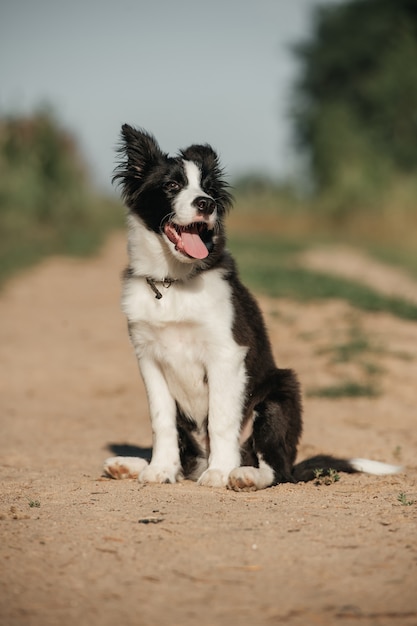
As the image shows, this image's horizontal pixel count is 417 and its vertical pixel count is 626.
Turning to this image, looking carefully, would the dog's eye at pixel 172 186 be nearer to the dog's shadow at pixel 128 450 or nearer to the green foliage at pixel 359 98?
the dog's shadow at pixel 128 450

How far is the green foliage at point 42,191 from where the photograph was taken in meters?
23.6

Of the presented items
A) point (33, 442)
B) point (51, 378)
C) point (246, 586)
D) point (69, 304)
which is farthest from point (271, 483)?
point (69, 304)

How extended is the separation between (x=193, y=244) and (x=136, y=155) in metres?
0.68

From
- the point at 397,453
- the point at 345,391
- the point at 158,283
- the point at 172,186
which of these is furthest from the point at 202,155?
the point at 345,391

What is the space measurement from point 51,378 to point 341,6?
45154mm

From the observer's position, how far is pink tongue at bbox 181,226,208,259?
492cm

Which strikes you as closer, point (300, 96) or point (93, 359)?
point (93, 359)

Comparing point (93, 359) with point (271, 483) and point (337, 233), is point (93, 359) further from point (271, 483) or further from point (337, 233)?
point (337, 233)

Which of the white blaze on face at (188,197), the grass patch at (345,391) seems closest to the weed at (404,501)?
the white blaze on face at (188,197)

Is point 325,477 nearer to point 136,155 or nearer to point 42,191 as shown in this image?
point 136,155

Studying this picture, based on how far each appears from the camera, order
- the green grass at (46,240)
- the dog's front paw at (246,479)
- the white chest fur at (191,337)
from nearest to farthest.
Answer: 1. the dog's front paw at (246,479)
2. the white chest fur at (191,337)
3. the green grass at (46,240)

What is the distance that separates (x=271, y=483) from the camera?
15.5 feet

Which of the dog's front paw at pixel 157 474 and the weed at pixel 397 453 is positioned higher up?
the weed at pixel 397 453

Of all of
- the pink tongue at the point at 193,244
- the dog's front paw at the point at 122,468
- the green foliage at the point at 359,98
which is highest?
the green foliage at the point at 359,98
